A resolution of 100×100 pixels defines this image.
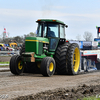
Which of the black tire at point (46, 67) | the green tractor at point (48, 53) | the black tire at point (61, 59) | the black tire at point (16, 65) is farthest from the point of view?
the black tire at point (61, 59)

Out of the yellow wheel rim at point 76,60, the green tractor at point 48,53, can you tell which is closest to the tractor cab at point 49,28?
the green tractor at point 48,53

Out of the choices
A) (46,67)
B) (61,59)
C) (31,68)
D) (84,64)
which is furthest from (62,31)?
(84,64)

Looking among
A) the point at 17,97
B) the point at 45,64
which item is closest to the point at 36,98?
the point at 17,97

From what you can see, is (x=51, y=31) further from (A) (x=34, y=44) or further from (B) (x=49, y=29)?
(A) (x=34, y=44)

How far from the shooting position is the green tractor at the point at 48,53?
10777 mm

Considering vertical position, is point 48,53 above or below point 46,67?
above

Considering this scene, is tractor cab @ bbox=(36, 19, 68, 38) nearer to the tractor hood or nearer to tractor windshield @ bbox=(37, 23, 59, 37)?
tractor windshield @ bbox=(37, 23, 59, 37)

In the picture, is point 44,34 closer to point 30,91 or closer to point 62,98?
point 30,91

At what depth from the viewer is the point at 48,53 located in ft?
38.4

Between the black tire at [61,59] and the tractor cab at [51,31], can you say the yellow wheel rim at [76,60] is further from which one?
the tractor cab at [51,31]

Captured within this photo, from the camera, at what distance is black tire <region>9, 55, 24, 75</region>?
1096cm

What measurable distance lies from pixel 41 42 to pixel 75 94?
5.25 meters

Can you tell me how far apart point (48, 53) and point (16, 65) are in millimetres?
1695

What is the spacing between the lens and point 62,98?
18.8 feet
